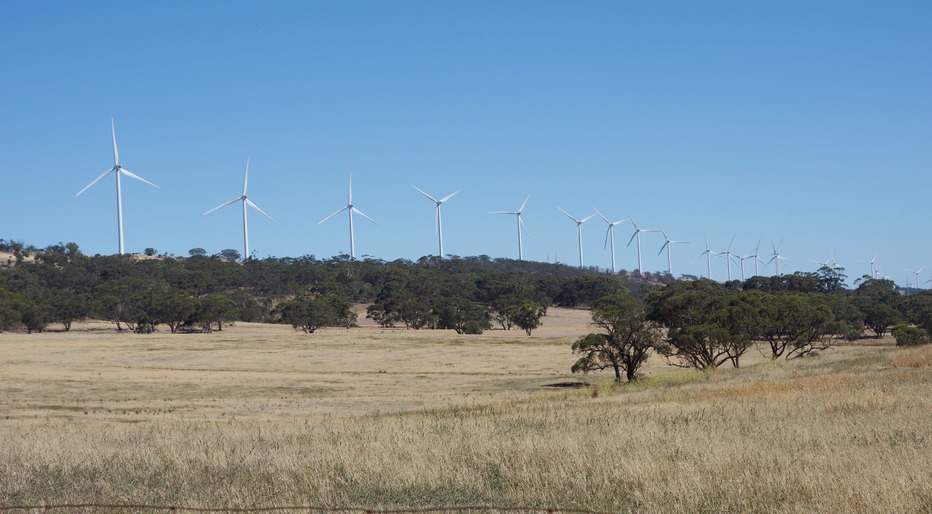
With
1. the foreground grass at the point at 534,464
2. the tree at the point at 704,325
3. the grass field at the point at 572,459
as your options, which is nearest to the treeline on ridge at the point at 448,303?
the tree at the point at 704,325

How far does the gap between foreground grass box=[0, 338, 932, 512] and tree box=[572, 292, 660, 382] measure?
123 feet

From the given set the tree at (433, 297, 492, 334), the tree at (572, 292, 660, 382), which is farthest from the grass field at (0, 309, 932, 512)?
the tree at (433, 297, 492, 334)

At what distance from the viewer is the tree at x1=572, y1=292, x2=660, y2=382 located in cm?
5738

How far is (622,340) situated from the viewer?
57875mm

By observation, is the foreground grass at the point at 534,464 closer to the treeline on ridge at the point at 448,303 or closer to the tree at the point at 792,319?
the treeline on ridge at the point at 448,303

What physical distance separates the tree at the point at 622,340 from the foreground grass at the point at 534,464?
3749cm

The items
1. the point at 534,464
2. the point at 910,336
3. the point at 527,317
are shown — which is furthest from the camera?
the point at 527,317

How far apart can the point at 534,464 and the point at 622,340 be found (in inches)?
1802

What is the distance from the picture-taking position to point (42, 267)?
482ft

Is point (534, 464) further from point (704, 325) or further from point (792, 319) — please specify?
point (792, 319)

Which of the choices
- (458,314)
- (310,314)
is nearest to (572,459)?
(310,314)

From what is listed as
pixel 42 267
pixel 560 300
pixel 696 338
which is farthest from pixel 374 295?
pixel 696 338

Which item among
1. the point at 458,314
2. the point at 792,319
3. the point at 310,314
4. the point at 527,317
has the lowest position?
the point at 792,319

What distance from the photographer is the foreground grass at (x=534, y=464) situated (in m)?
10.7
